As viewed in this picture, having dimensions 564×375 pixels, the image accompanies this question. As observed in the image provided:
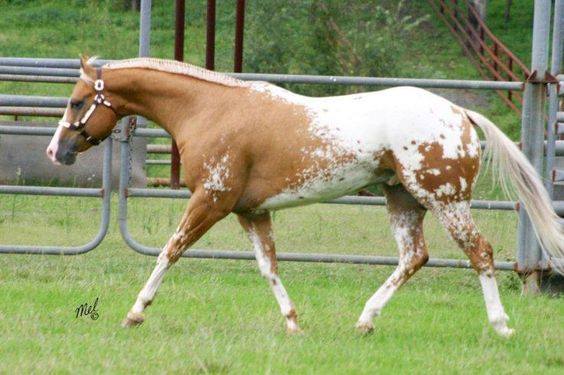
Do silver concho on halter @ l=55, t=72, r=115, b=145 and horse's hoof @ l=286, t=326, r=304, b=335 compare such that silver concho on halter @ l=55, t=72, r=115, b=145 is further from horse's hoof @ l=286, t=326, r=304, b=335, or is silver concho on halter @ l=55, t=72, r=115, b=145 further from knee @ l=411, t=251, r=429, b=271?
knee @ l=411, t=251, r=429, b=271

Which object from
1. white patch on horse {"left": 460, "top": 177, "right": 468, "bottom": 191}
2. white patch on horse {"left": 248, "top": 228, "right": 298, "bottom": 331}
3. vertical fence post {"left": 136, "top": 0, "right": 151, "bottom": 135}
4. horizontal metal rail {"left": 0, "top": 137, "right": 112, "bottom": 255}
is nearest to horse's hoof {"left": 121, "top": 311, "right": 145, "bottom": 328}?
white patch on horse {"left": 248, "top": 228, "right": 298, "bottom": 331}

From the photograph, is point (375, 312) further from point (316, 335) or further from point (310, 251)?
point (310, 251)

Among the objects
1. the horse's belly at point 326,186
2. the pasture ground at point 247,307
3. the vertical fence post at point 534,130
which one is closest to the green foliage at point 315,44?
the pasture ground at point 247,307

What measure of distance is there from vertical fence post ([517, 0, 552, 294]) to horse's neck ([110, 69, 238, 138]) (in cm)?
280

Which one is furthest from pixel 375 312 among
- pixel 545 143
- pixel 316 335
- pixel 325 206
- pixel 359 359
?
pixel 325 206

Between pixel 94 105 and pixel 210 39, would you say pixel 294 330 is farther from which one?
pixel 210 39

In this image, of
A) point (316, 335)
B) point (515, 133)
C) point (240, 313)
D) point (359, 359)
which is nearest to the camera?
point (359, 359)

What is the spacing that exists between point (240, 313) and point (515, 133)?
14034 millimetres

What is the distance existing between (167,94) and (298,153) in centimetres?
88

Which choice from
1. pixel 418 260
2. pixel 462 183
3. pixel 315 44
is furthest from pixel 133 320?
pixel 315 44

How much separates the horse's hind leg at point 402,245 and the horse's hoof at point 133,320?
121 cm

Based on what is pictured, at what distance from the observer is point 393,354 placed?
20.6ft

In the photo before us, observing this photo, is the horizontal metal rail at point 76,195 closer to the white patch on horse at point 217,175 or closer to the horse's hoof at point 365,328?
the white patch on horse at point 217,175

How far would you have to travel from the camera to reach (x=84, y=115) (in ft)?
23.8
